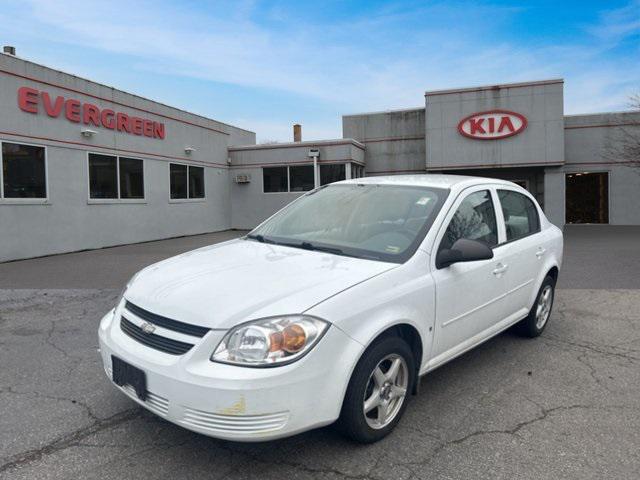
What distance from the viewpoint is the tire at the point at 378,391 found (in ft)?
9.02

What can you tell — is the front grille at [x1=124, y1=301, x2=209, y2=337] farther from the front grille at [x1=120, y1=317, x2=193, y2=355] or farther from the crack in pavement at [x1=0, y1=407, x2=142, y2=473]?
the crack in pavement at [x1=0, y1=407, x2=142, y2=473]

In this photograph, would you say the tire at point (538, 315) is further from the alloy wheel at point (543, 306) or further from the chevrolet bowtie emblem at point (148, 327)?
the chevrolet bowtie emblem at point (148, 327)

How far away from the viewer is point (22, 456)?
113 inches

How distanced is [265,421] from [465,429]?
1.43 metres

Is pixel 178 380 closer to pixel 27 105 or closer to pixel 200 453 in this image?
pixel 200 453

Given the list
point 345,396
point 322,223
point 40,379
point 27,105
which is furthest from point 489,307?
point 27,105

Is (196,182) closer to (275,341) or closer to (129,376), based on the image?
(129,376)

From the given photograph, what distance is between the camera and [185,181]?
1712 cm

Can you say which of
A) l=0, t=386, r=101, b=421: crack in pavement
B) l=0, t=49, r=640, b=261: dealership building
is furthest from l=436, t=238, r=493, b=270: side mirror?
l=0, t=49, r=640, b=261: dealership building

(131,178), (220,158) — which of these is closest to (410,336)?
(131,178)

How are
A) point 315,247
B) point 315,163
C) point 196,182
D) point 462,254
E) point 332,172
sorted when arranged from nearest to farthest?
1. point 462,254
2. point 315,247
3. point 196,182
4. point 315,163
5. point 332,172

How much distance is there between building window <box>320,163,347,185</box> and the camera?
1859cm

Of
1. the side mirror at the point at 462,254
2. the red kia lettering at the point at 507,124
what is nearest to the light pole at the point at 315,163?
the red kia lettering at the point at 507,124

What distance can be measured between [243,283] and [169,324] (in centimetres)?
45
